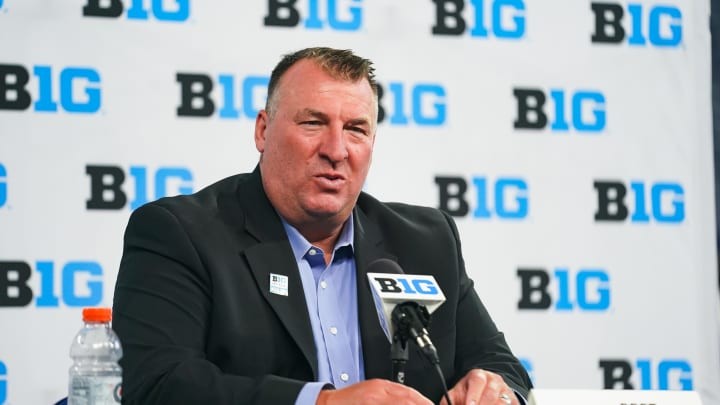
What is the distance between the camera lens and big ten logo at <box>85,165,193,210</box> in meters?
3.85

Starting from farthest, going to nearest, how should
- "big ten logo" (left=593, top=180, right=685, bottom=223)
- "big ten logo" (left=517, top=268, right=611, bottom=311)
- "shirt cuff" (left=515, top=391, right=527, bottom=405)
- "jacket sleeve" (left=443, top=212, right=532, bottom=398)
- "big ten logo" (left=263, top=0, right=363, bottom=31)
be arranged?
1. "big ten logo" (left=593, top=180, right=685, bottom=223)
2. "big ten logo" (left=517, top=268, right=611, bottom=311)
3. "big ten logo" (left=263, top=0, right=363, bottom=31)
4. "jacket sleeve" (left=443, top=212, right=532, bottom=398)
5. "shirt cuff" (left=515, top=391, right=527, bottom=405)

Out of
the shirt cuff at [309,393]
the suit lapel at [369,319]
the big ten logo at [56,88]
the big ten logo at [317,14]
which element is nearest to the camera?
the shirt cuff at [309,393]

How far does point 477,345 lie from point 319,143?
73 cm

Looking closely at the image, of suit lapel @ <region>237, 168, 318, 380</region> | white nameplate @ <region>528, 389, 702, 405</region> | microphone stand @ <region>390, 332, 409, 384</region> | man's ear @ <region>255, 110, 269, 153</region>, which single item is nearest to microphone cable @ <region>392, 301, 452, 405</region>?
microphone stand @ <region>390, 332, 409, 384</region>

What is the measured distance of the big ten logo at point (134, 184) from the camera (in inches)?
152

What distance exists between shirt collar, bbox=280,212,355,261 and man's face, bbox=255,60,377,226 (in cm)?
4

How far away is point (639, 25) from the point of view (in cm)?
441

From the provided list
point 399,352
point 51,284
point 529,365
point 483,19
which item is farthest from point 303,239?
point 483,19

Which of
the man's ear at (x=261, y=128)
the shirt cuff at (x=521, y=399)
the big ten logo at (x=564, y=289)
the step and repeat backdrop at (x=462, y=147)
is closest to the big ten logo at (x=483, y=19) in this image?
the step and repeat backdrop at (x=462, y=147)

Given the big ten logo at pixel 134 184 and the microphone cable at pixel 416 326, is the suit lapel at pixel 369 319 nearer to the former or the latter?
the microphone cable at pixel 416 326

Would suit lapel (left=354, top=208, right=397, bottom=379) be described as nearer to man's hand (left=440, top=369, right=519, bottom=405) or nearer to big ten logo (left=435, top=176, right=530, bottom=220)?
man's hand (left=440, top=369, right=519, bottom=405)

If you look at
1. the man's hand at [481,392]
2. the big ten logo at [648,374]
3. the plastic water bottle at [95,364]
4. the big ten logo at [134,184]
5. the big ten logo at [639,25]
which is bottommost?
the big ten logo at [648,374]

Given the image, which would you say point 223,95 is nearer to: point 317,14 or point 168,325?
point 317,14

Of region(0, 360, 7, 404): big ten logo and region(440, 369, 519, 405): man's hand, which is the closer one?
region(440, 369, 519, 405): man's hand
